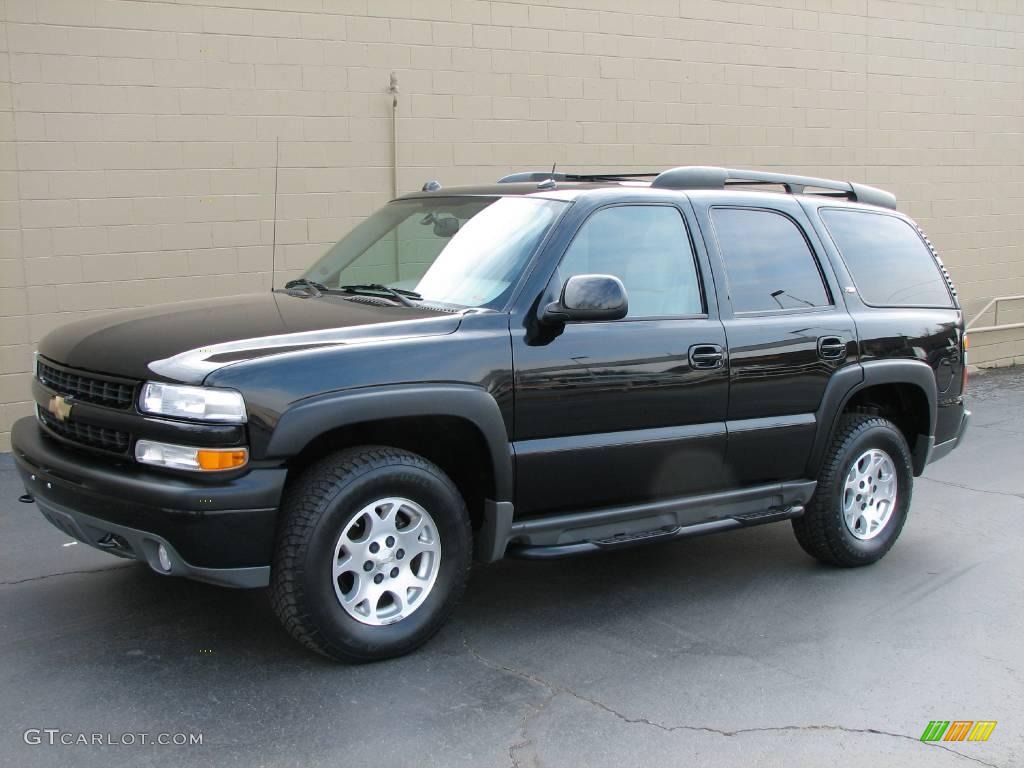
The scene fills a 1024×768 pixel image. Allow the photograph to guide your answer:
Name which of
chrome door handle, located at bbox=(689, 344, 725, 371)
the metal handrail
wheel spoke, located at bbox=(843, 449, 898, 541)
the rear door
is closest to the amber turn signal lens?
chrome door handle, located at bbox=(689, 344, 725, 371)

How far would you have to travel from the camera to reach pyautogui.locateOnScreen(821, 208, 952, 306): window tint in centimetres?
617

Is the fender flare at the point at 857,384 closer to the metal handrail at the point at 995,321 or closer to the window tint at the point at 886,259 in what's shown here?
the window tint at the point at 886,259

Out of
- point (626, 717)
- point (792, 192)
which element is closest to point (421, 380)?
point (626, 717)

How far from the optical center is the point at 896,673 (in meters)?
4.71

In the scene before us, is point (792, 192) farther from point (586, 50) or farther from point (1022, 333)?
point (1022, 333)

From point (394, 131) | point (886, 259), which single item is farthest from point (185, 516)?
point (394, 131)

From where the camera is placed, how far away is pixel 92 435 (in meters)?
4.48

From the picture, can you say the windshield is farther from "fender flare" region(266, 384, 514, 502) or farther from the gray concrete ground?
the gray concrete ground

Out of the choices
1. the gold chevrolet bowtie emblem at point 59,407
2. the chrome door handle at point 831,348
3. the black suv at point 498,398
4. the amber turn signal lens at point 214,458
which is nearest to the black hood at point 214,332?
the black suv at point 498,398

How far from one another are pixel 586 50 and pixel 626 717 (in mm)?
7644

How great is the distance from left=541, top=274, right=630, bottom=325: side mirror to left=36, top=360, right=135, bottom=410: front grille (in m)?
1.68

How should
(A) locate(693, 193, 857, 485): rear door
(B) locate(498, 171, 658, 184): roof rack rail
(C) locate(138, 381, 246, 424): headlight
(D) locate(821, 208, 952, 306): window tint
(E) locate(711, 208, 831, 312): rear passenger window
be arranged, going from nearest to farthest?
(C) locate(138, 381, 246, 424): headlight → (A) locate(693, 193, 857, 485): rear door → (E) locate(711, 208, 831, 312): rear passenger window → (B) locate(498, 171, 658, 184): roof rack rail → (D) locate(821, 208, 952, 306): window tint

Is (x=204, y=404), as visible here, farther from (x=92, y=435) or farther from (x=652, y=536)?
(x=652, y=536)

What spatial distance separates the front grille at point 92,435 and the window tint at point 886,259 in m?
3.76
